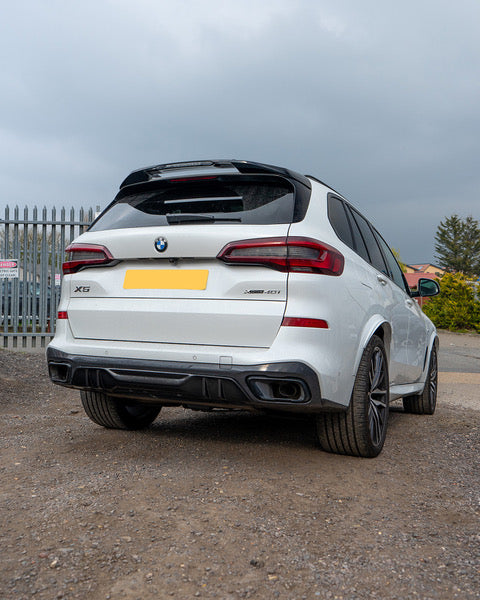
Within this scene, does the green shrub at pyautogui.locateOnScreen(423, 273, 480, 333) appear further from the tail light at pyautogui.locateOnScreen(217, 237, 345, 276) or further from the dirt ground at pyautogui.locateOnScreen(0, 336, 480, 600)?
the tail light at pyautogui.locateOnScreen(217, 237, 345, 276)

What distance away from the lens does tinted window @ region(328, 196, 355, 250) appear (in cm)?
369

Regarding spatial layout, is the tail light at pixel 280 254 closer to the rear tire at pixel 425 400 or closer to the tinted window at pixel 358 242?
the tinted window at pixel 358 242

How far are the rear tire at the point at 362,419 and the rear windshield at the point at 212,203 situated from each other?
3.41ft

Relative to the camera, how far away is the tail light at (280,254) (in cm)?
315

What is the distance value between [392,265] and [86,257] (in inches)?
113

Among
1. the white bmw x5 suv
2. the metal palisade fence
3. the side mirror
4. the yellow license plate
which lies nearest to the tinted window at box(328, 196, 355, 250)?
the white bmw x5 suv

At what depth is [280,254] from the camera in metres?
3.16

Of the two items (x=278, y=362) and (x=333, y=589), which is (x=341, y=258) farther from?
(x=333, y=589)

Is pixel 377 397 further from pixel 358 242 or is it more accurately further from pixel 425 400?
pixel 425 400

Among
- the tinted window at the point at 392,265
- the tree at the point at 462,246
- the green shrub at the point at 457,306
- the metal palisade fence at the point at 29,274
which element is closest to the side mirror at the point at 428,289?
the tinted window at the point at 392,265

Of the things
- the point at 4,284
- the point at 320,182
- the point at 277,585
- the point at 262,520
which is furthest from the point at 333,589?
the point at 4,284

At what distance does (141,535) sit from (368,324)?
193cm

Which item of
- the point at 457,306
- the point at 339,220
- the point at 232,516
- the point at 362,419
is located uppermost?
the point at 339,220

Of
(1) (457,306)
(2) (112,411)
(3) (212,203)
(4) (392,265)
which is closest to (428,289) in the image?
(4) (392,265)
